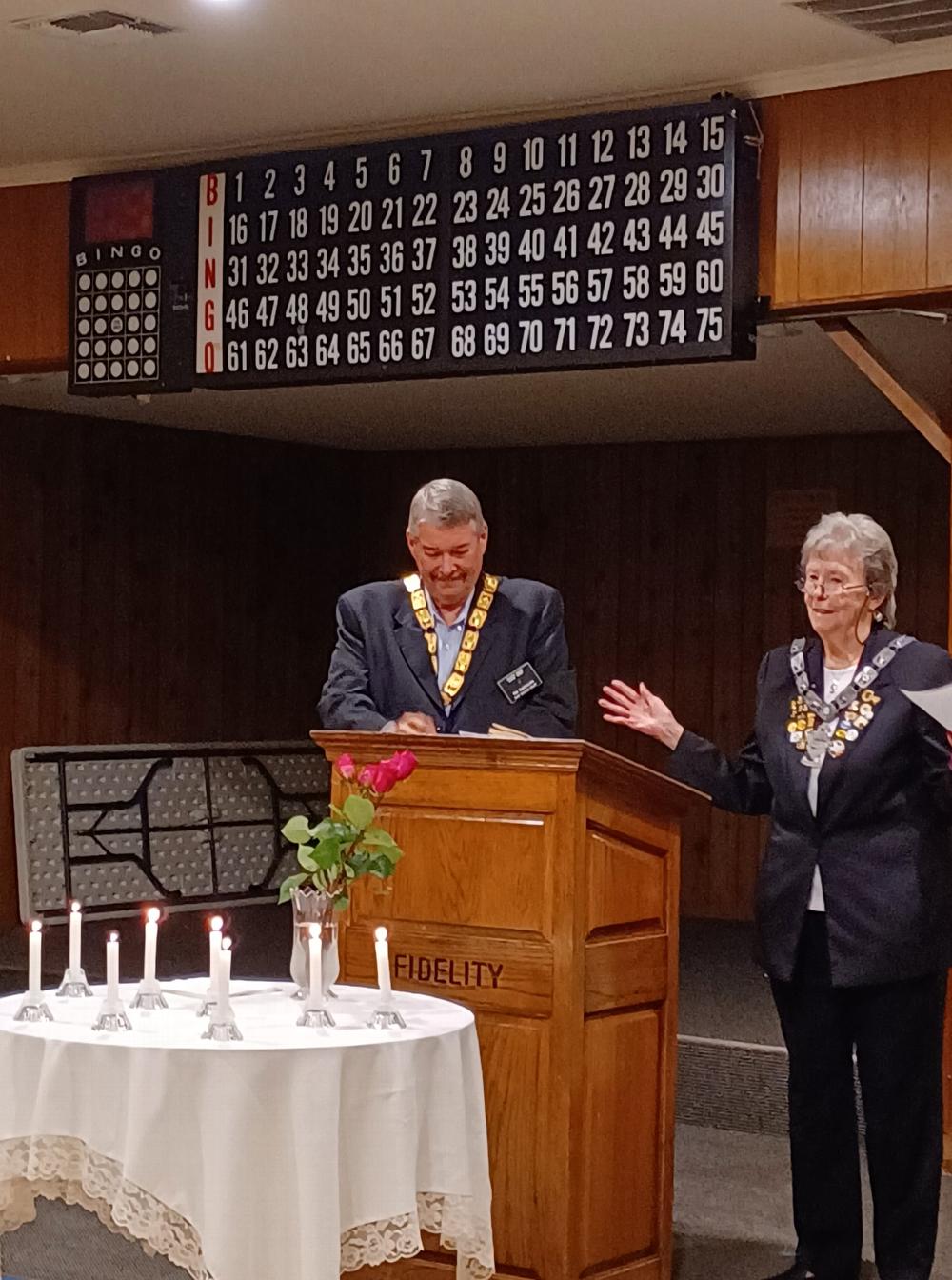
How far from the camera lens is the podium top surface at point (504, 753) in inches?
135

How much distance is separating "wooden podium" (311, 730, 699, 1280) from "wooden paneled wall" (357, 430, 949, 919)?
486cm

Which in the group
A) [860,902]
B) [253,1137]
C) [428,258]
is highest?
[428,258]

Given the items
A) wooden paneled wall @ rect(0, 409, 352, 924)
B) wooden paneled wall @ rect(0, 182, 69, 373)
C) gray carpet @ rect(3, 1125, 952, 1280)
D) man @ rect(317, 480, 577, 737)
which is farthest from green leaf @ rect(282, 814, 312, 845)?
wooden paneled wall @ rect(0, 409, 352, 924)

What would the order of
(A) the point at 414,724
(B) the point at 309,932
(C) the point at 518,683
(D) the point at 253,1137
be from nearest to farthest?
(D) the point at 253,1137 < (B) the point at 309,932 < (A) the point at 414,724 < (C) the point at 518,683

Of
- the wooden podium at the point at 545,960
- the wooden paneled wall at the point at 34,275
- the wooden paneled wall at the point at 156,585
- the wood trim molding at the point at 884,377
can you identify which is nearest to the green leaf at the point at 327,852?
the wooden podium at the point at 545,960

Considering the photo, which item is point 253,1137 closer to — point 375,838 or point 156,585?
point 375,838

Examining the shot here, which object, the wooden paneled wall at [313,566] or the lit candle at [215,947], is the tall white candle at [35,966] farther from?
the wooden paneled wall at [313,566]

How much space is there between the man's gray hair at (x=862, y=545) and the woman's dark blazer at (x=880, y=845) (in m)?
0.13

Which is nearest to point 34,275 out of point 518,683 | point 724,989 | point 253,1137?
point 518,683

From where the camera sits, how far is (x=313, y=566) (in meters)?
9.62

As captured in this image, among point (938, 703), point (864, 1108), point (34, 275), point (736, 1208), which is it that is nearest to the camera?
point (938, 703)

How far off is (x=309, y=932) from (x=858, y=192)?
2558 millimetres

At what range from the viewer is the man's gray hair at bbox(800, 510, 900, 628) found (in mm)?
3529

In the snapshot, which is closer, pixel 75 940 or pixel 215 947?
pixel 215 947
